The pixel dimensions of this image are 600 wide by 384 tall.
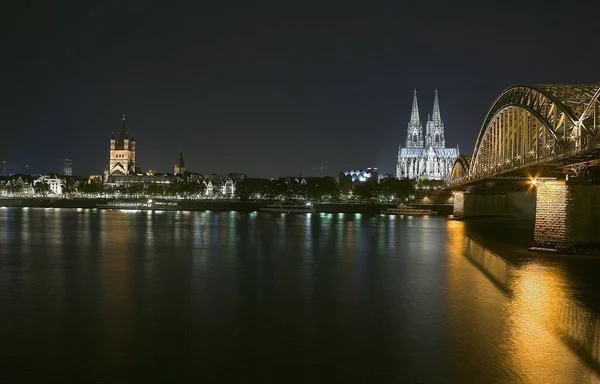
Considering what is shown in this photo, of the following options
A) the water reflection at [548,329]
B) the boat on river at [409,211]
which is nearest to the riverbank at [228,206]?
the boat on river at [409,211]

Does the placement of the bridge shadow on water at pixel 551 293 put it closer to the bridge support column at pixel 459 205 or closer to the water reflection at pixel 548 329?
the water reflection at pixel 548 329

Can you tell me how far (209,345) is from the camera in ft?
44.8

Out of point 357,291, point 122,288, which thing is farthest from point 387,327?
point 122,288

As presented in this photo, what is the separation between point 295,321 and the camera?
1648 cm

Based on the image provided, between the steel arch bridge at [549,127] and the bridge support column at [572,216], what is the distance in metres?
1.49

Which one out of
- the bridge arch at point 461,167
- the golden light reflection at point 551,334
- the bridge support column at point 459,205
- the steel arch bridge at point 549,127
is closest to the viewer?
the golden light reflection at point 551,334

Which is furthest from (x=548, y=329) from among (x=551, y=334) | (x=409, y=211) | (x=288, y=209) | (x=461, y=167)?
(x=288, y=209)

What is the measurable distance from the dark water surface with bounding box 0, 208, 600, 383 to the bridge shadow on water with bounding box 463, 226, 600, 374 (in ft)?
0.24

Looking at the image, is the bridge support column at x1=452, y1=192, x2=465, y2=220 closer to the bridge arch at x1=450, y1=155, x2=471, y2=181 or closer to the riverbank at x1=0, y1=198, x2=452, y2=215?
the bridge arch at x1=450, y1=155, x2=471, y2=181

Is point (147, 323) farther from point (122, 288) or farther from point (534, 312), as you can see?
point (534, 312)

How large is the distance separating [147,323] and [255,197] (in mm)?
163043

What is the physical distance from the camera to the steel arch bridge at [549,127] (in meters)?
32.8

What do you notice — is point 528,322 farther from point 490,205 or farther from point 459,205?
point 490,205

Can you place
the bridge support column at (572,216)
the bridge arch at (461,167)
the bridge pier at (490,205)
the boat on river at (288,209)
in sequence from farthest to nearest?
the boat on river at (288,209) < the bridge arch at (461,167) < the bridge pier at (490,205) < the bridge support column at (572,216)
